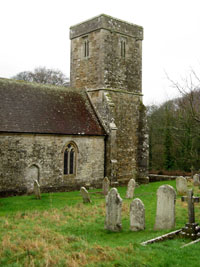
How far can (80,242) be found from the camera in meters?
7.49

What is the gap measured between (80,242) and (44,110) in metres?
12.6

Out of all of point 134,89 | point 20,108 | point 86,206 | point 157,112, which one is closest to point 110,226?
point 86,206

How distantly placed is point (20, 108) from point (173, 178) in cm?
1490

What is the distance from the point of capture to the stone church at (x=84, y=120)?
17.1 meters

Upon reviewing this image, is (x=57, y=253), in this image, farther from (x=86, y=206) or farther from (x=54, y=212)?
(x=86, y=206)

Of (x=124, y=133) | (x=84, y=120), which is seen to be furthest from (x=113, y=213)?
(x=124, y=133)

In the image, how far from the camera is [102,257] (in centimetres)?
636

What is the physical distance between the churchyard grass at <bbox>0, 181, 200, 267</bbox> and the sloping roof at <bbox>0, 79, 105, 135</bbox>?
5902mm

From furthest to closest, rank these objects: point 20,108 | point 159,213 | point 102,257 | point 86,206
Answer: point 20,108 < point 86,206 < point 159,213 < point 102,257

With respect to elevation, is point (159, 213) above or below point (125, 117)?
below

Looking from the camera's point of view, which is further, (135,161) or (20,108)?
(135,161)

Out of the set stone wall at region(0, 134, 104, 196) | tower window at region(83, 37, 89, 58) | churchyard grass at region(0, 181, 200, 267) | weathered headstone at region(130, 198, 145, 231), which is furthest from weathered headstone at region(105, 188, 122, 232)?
tower window at region(83, 37, 89, 58)

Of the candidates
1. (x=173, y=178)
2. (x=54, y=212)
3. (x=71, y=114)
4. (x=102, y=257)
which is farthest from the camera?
(x=173, y=178)

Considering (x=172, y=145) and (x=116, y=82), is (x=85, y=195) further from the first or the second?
(x=172, y=145)
